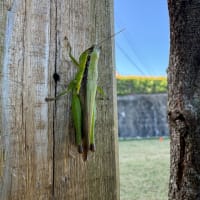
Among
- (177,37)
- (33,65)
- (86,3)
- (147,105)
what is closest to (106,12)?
(86,3)

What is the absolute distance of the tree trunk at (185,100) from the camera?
0.95m

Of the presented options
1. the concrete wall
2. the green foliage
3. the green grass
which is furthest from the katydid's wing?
the green foliage

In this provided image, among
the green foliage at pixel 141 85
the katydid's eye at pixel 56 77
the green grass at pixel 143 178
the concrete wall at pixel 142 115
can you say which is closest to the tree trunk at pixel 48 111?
the katydid's eye at pixel 56 77

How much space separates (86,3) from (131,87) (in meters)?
10.5

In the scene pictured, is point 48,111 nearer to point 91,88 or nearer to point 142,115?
point 91,88

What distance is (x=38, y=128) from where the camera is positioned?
637mm

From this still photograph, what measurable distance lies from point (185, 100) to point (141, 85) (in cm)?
1028

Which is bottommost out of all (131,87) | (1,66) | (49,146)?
(49,146)

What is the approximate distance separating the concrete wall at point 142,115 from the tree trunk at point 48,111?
9.87 meters

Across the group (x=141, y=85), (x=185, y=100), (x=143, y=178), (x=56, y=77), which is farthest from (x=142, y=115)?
(x=56, y=77)

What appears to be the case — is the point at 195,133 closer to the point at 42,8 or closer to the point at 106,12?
the point at 106,12

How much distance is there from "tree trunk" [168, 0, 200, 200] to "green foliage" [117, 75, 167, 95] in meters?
9.83

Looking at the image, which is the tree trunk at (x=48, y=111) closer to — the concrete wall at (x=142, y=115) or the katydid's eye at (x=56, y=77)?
the katydid's eye at (x=56, y=77)

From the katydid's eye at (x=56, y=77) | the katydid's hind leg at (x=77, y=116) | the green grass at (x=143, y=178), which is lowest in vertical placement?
the green grass at (x=143, y=178)
